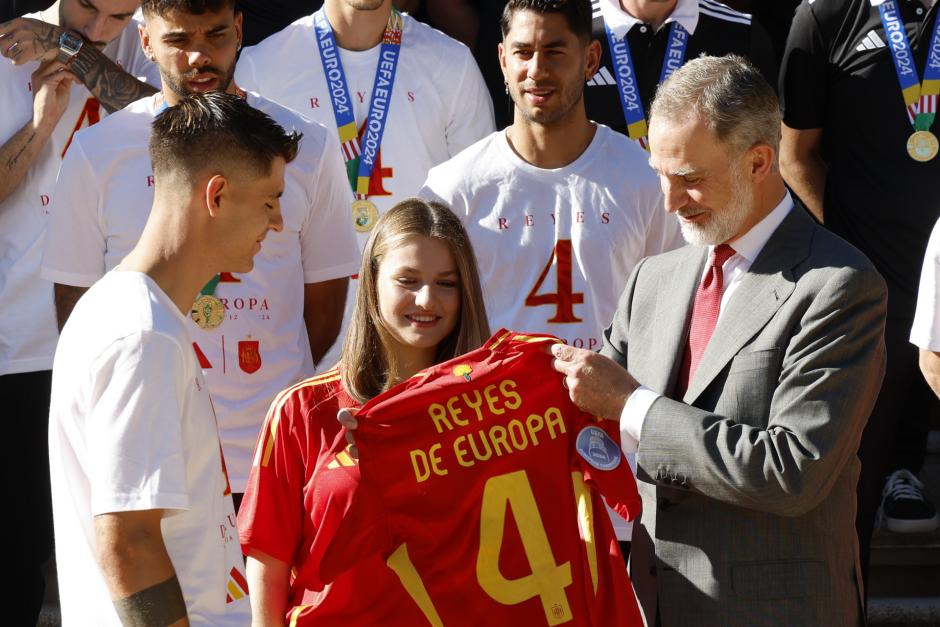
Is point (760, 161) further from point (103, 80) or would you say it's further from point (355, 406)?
Result: point (103, 80)

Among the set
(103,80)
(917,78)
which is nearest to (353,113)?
(103,80)

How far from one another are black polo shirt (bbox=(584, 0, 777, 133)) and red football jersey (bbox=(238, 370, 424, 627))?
2.70 metres

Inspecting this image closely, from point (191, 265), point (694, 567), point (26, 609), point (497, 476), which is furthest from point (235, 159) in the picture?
point (26, 609)

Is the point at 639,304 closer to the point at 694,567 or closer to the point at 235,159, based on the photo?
the point at 694,567

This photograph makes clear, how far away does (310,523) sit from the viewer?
3.29m

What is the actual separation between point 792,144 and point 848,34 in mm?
502

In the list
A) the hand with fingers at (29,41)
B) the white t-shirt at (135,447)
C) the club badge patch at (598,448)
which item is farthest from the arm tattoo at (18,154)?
the club badge patch at (598,448)

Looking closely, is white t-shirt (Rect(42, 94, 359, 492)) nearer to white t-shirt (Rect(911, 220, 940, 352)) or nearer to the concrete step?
white t-shirt (Rect(911, 220, 940, 352))

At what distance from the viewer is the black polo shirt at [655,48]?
18.4ft

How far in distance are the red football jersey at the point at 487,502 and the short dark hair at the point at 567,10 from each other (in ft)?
6.30

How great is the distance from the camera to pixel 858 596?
3449 mm

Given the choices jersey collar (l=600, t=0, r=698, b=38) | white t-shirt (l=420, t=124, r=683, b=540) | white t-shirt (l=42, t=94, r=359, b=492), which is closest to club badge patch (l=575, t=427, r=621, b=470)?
white t-shirt (l=420, t=124, r=683, b=540)

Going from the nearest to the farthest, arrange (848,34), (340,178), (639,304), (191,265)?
(191,265)
(639,304)
(340,178)
(848,34)

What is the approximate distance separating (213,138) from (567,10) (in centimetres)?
211
